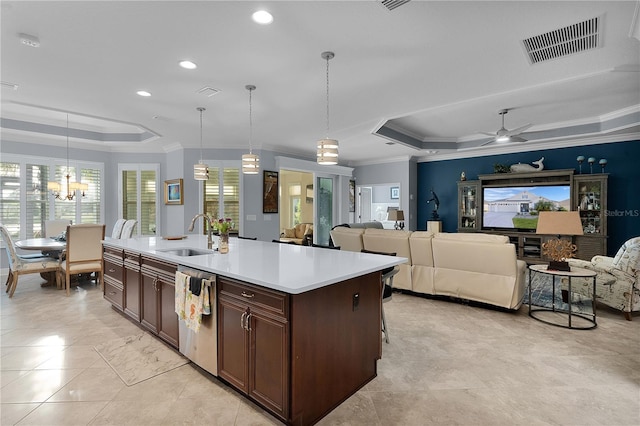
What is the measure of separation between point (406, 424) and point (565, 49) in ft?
10.8

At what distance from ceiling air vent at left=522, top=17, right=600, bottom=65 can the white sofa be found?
192 cm

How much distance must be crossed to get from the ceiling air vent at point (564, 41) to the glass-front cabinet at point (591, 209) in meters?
4.39

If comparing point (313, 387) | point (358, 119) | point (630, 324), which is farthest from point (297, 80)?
point (630, 324)

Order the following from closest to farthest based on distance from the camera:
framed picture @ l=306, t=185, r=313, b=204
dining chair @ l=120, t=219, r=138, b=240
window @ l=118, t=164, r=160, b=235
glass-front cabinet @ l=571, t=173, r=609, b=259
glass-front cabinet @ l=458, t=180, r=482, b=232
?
1. dining chair @ l=120, t=219, r=138, b=240
2. glass-front cabinet @ l=571, t=173, r=609, b=259
3. window @ l=118, t=164, r=160, b=235
4. glass-front cabinet @ l=458, t=180, r=482, b=232
5. framed picture @ l=306, t=185, r=313, b=204

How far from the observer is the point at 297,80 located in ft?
11.3

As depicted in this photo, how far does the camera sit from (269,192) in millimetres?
6934

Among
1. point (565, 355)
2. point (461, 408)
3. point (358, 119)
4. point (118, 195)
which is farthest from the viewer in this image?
point (118, 195)

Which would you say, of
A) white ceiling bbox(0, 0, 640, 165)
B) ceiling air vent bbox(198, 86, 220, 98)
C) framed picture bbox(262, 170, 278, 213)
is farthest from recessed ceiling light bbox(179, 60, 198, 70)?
framed picture bbox(262, 170, 278, 213)

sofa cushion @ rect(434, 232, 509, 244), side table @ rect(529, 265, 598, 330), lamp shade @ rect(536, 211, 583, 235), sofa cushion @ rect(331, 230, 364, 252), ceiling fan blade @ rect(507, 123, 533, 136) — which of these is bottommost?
side table @ rect(529, 265, 598, 330)

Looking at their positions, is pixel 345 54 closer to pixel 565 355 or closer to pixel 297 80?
pixel 297 80

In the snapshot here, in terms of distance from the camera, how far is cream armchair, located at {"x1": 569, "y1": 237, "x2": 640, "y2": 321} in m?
3.50

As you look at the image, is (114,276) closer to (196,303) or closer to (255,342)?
(196,303)

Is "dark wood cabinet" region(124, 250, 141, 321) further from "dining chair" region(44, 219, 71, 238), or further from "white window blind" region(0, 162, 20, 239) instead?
"white window blind" region(0, 162, 20, 239)

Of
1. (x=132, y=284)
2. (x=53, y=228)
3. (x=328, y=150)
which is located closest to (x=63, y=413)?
(x=132, y=284)
